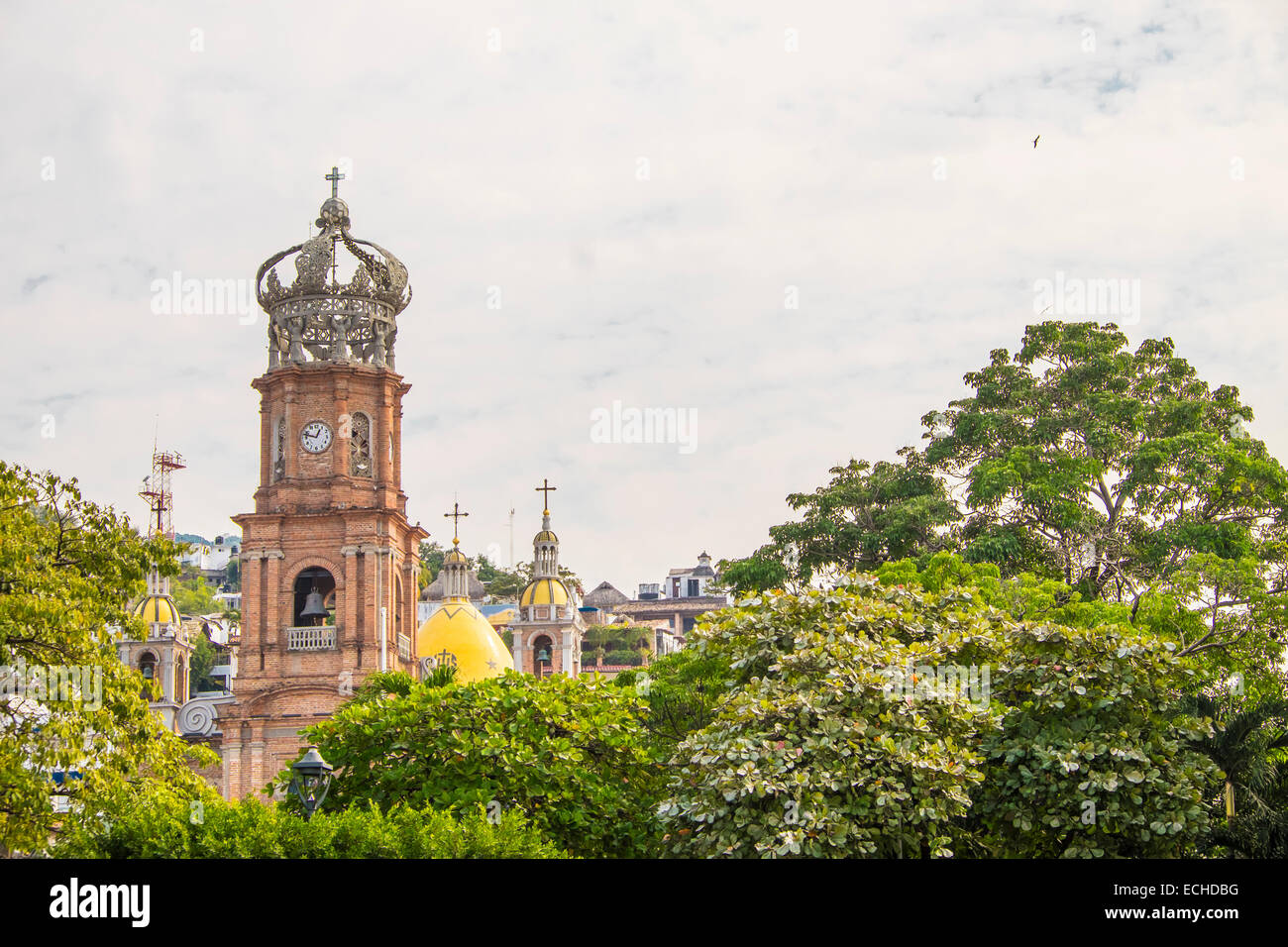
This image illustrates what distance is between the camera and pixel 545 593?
77812 mm

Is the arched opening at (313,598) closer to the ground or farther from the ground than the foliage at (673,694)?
farther from the ground

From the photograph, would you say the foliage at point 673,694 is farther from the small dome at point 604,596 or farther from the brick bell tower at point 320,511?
the small dome at point 604,596

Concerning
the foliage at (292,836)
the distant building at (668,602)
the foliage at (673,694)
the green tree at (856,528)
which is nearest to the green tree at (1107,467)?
the green tree at (856,528)

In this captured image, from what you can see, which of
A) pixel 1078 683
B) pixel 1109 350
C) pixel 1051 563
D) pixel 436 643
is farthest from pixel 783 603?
pixel 436 643

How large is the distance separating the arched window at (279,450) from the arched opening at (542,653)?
28.1 meters

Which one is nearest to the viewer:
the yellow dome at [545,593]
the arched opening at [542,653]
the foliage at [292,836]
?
the foliage at [292,836]

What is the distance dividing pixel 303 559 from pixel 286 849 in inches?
1223

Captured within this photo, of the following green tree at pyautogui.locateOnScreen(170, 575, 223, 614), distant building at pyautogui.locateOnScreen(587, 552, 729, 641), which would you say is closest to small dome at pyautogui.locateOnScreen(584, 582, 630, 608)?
distant building at pyautogui.locateOnScreen(587, 552, 729, 641)

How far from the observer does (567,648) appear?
7694 centimetres

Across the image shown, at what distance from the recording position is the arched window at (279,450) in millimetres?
50281

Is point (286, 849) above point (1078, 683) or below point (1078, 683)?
below

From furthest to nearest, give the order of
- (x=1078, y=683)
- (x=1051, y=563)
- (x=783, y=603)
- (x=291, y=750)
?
(x=291, y=750), (x=1051, y=563), (x=783, y=603), (x=1078, y=683)

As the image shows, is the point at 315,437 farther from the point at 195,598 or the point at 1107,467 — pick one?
the point at 195,598
